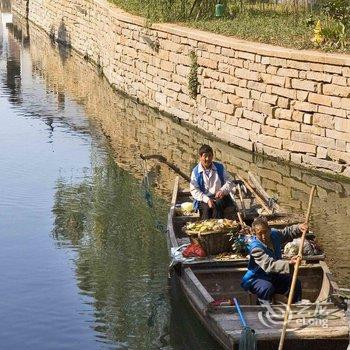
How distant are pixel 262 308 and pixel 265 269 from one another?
19.0 inches

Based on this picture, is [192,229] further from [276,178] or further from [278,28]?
[278,28]

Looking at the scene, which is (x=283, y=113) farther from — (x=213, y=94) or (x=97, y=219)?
(x=97, y=219)

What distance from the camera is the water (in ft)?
39.9

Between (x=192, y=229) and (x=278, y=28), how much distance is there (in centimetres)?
1172

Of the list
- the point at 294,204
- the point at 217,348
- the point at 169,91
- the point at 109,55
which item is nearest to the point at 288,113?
the point at 294,204

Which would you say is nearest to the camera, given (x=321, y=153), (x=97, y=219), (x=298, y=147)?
(x=97, y=219)

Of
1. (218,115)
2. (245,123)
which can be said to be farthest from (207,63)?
(245,123)

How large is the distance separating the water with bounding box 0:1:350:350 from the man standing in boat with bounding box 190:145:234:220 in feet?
3.63

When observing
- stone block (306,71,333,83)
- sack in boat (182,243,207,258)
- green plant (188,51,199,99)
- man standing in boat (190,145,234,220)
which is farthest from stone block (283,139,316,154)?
sack in boat (182,243,207,258)

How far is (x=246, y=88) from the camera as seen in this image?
2186 cm

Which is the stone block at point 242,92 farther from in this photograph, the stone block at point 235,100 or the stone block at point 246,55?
the stone block at point 246,55

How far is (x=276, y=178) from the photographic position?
19703 millimetres

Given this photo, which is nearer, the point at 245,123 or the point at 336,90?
the point at 336,90

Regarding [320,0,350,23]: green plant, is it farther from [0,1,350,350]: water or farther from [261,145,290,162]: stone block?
[0,1,350,350]: water
